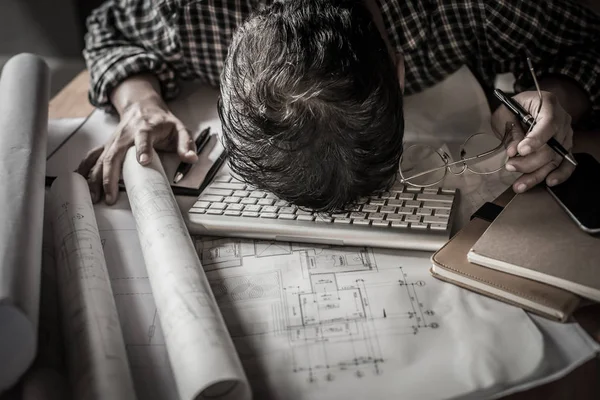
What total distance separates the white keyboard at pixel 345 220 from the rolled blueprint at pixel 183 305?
6 centimetres

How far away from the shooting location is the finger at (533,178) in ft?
2.44

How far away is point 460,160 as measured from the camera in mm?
848

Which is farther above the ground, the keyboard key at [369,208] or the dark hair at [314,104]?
the dark hair at [314,104]

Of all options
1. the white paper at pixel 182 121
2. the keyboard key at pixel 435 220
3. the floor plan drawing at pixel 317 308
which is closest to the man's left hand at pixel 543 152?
the keyboard key at pixel 435 220

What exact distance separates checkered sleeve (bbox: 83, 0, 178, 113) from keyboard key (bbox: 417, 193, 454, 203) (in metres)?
0.55

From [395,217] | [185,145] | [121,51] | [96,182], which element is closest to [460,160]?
[395,217]

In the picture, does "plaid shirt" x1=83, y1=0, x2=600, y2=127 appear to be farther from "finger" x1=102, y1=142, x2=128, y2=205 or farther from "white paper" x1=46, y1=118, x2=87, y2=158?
"finger" x1=102, y1=142, x2=128, y2=205

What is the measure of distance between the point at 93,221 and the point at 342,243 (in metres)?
0.32

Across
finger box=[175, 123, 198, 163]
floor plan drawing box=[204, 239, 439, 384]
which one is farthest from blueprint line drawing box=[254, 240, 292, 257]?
finger box=[175, 123, 198, 163]

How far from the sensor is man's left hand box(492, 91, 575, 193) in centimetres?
75

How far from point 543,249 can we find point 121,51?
0.84m

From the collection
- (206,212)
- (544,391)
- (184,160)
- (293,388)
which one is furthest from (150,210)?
(544,391)

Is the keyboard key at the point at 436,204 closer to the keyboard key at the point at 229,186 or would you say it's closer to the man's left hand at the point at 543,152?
the man's left hand at the point at 543,152

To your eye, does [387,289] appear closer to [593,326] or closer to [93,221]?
[593,326]
